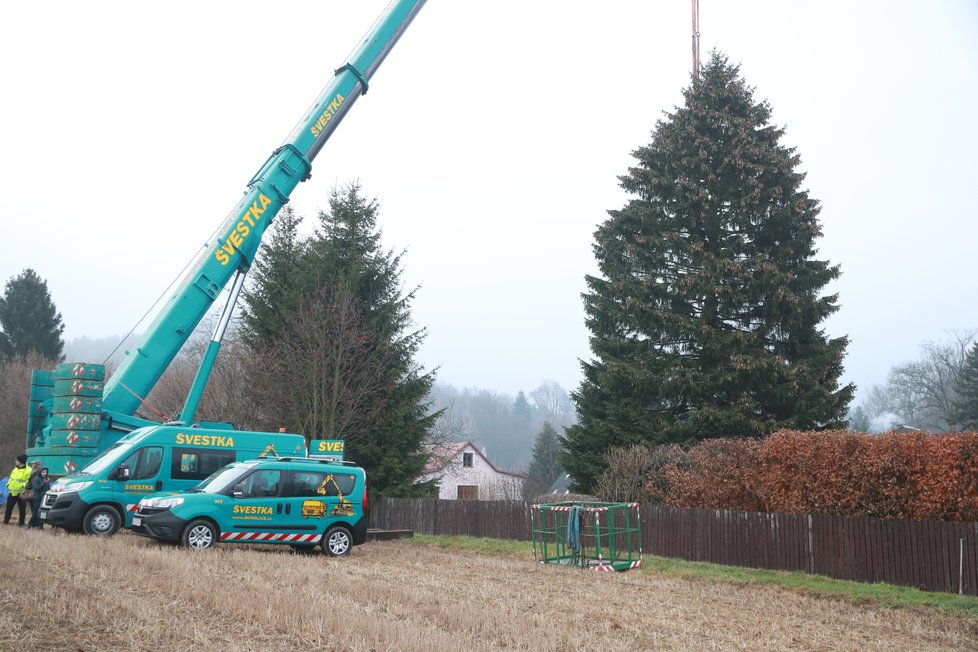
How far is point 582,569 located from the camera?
670 inches

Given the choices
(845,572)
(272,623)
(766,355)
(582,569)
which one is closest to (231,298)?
(582,569)

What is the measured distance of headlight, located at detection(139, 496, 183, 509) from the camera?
1573 centimetres

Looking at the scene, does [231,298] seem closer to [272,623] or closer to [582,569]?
[582,569]

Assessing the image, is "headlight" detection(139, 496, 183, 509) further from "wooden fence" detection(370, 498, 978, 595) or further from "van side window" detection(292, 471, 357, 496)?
"wooden fence" detection(370, 498, 978, 595)

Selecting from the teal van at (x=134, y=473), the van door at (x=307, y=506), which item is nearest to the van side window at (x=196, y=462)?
the teal van at (x=134, y=473)

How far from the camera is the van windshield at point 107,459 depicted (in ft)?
56.5

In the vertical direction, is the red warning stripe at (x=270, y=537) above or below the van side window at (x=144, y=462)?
below

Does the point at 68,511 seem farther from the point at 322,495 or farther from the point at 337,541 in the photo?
the point at 337,541

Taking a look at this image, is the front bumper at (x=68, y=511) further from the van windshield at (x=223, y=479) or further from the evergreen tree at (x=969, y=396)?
the evergreen tree at (x=969, y=396)

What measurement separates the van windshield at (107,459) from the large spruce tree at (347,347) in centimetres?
993

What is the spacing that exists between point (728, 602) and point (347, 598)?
20.2ft

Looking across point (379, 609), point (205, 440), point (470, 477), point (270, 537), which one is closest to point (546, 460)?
point (470, 477)

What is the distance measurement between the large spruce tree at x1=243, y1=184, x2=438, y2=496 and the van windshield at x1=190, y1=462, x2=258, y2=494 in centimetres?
1034

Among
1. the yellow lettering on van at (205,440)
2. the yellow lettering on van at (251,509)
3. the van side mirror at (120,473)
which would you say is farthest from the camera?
the yellow lettering on van at (205,440)
